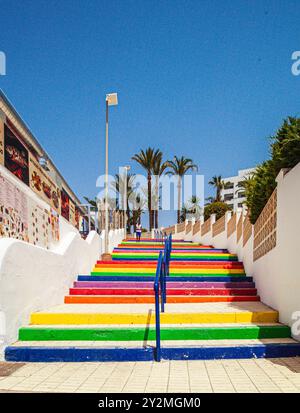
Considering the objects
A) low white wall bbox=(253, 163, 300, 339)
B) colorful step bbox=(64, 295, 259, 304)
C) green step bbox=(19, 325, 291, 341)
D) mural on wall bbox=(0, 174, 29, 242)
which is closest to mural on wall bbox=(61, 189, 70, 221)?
mural on wall bbox=(0, 174, 29, 242)

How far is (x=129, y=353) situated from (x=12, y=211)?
2791mm

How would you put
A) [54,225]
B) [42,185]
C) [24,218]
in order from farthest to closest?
[54,225], [42,185], [24,218]

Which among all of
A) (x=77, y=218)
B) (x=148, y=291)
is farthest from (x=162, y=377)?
(x=77, y=218)

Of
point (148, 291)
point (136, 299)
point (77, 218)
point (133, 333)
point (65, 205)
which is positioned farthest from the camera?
point (77, 218)

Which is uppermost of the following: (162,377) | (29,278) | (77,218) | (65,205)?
(65,205)

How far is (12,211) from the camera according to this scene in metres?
5.44

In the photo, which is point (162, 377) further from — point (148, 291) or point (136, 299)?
point (148, 291)

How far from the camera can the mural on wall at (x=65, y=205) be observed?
8.38 meters

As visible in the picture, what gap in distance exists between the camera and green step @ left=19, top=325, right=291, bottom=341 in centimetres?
460

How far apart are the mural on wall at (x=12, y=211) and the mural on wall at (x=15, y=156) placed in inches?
11.1

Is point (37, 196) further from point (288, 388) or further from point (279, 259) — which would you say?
point (288, 388)

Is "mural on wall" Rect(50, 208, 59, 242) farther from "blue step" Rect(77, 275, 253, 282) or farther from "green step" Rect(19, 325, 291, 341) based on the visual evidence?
"green step" Rect(19, 325, 291, 341)

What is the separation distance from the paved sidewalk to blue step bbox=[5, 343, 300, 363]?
9 centimetres
